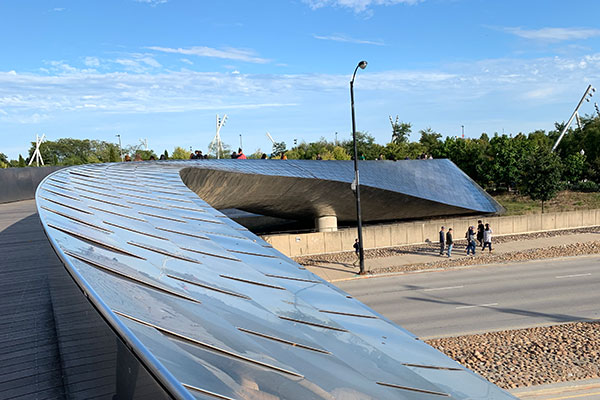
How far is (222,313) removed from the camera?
2637mm

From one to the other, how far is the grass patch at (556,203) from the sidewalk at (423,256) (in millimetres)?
6795

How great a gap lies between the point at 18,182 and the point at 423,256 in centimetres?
1753

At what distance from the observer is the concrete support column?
24.2 metres

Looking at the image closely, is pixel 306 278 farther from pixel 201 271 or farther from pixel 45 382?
pixel 45 382

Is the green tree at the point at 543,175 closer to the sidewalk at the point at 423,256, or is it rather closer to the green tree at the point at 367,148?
the sidewalk at the point at 423,256

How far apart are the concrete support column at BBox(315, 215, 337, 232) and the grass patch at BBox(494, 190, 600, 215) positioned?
39.1 ft

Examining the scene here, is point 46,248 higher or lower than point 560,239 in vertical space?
higher

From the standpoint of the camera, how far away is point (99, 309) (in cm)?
201

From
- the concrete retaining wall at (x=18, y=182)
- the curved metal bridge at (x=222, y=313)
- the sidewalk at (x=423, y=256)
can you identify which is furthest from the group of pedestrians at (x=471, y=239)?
the concrete retaining wall at (x=18, y=182)

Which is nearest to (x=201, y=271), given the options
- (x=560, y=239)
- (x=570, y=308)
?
(x=570, y=308)

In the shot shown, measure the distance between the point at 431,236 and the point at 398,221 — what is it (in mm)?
4010

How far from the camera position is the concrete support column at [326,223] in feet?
79.5

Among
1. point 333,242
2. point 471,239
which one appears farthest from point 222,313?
point 333,242

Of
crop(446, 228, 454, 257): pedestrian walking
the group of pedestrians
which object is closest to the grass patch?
the group of pedestrians
